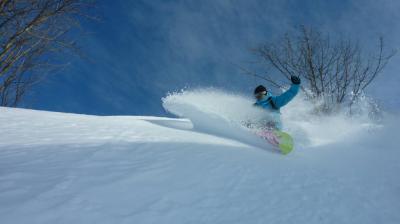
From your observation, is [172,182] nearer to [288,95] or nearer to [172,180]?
[172,180]

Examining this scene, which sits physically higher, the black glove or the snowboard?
the black glove

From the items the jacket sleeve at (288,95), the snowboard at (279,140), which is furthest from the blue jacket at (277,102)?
the snowboard at (279,140)

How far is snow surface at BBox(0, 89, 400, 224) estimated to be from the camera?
5.64 ft

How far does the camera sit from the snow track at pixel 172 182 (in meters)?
1.71

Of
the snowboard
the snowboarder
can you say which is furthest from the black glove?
the snowboard

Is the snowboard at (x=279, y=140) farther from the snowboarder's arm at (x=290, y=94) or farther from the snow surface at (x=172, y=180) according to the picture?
the snowboarder's arm at (x=290, y=94)

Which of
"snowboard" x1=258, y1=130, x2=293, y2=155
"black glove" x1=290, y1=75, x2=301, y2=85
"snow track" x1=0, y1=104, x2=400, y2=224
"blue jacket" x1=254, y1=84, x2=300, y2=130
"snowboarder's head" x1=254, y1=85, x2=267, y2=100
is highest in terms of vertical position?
"black glove" x1=290, y1=75, x2=301, y2=85

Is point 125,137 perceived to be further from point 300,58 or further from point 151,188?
point 300,58

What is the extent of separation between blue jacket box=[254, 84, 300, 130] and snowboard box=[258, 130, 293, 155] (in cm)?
54

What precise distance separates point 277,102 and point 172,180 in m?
3.48

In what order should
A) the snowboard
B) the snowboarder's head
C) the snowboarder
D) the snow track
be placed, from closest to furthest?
the snow track
the snowboard
the snowboarder
the snowboarder's head

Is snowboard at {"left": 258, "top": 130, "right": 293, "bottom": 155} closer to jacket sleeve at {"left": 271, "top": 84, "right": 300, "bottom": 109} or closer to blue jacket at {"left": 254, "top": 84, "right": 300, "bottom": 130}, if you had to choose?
blue jacket at {"left": 254, "top": 84, "right": 300, "bottom": 130}

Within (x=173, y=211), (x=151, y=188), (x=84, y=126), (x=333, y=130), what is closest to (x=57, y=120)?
(x=84, y=126)

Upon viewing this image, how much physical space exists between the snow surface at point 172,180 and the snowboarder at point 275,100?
1.01 meters
